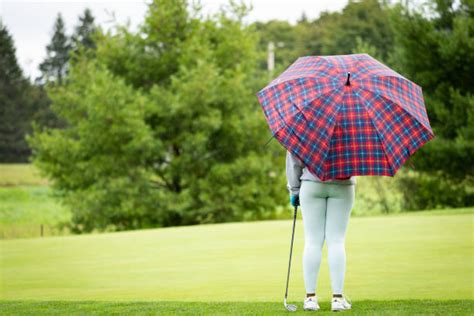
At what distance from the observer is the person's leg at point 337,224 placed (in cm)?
543

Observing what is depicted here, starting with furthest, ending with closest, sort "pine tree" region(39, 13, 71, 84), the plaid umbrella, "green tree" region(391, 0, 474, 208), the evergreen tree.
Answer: "pine tree" region(39, 13, 71, 84), the evergreen tree, "green tree" region(391, 0, 474, 208), the plaid umbrella

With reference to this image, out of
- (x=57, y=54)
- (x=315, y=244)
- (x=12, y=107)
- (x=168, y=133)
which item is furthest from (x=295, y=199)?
(x=57, y=54)

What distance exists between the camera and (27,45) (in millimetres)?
47625

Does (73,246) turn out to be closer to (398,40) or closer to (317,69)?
Answer: (317,69)

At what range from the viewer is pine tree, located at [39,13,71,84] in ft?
177

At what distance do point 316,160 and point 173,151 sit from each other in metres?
19.7

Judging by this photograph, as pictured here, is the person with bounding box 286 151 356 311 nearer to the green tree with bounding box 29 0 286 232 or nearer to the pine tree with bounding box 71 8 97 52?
the green tree with bounding box 29 0 286 232

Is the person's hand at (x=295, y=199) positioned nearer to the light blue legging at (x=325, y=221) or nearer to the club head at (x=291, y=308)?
the light blue legging at (x=325, y=221)

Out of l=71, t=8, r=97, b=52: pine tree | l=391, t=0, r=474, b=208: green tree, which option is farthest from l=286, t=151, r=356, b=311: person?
l=71, t=8, r=97, b=52: pine tree

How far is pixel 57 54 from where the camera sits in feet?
180

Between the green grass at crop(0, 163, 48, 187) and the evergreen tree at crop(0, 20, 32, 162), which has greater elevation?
the evergreen tree at crop(0, 20, 32, 162)

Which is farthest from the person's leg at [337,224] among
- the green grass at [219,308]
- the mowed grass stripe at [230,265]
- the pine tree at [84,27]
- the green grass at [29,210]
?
the pine tree at [84,27]

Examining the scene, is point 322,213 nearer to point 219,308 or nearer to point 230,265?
point 219,308

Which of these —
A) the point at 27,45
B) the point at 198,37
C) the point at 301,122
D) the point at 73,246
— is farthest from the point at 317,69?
the point at 27,45
